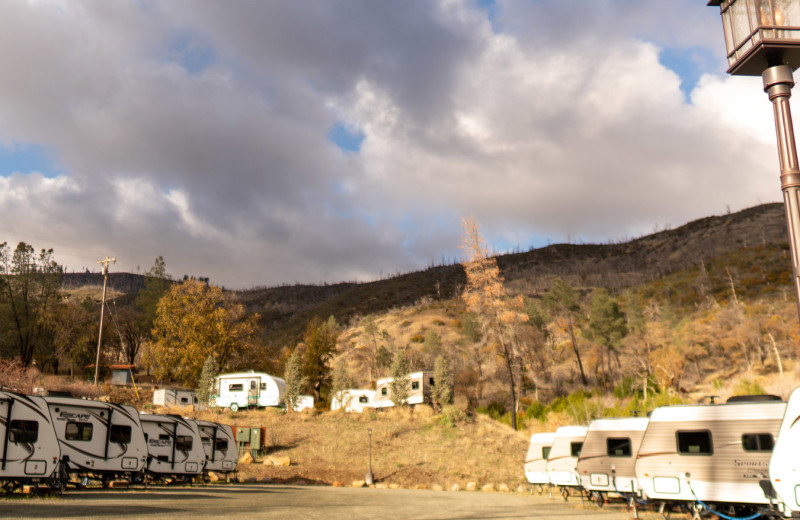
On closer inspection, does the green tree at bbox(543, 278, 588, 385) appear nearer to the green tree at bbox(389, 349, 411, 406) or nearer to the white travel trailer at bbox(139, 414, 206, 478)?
the green tree at bbox(389, 349, 411, 406)

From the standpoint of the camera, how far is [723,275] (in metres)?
84.2

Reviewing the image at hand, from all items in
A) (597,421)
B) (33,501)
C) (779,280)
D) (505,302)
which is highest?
(779,280)

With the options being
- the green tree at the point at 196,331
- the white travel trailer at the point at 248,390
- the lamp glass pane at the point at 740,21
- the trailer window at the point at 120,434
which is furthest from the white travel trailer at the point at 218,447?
the green tree at the point at 196,331

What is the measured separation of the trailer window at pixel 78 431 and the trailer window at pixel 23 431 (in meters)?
2.22

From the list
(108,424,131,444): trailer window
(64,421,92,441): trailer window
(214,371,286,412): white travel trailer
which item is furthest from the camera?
(214,371,286,412): white travel trailer

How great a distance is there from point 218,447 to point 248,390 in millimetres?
19140

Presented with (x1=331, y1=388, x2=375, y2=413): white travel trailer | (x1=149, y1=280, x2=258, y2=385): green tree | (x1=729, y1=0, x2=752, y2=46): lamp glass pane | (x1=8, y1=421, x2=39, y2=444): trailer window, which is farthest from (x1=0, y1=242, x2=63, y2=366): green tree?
(x1=729, y1=0, x2=752, y2=46): lamp glass pane

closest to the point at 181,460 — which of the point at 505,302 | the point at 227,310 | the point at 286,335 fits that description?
the point at 505,302

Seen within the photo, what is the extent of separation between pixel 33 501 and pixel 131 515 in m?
4.13

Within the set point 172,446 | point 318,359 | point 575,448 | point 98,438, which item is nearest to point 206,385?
point 318,359

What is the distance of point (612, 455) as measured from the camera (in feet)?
55.1

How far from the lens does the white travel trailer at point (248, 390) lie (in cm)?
4281

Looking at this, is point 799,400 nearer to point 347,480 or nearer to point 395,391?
point 347,480

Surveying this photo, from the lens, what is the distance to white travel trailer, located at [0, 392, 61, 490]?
14.7m
